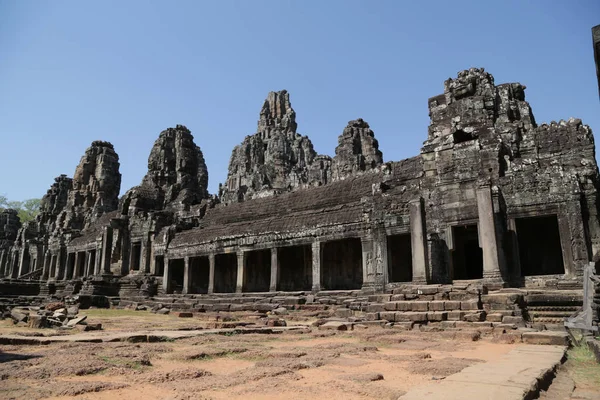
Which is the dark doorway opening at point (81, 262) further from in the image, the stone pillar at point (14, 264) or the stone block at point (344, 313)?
the stone block at point (344, 313)

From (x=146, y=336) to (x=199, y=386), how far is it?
478 centimetres

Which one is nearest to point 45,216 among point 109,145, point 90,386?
point 109,145

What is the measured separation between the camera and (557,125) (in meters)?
18.6

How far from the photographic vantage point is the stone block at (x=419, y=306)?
12539 mm

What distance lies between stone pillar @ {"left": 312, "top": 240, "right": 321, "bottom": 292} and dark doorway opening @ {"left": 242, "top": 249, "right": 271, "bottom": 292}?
6363 millimetres

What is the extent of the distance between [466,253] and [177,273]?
795 inches

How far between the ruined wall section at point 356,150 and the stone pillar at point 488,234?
38.2 meters

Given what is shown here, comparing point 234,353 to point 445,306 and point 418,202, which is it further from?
point 418,202

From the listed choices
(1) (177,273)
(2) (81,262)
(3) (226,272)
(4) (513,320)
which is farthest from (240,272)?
(2) (81,262)

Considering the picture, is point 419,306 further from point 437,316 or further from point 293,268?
point 293,268

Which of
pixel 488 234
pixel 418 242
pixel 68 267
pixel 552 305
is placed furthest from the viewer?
pixel 68 267

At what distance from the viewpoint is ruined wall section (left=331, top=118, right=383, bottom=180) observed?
180ft

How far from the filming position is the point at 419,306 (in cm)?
1262

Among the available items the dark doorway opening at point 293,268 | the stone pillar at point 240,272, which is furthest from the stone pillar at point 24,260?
the dark doorway opening at point 293,268
